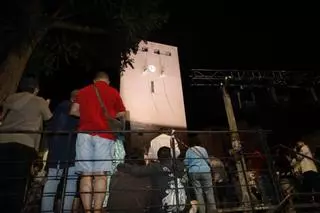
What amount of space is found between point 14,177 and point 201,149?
3429mm

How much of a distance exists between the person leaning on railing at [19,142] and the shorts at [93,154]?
51cm

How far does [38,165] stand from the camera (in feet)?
15.9

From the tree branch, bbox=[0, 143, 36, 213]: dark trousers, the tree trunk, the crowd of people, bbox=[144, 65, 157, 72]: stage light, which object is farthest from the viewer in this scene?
bbox=[144, 65, 157, 72]: stage light

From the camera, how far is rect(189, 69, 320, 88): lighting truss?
486 inches

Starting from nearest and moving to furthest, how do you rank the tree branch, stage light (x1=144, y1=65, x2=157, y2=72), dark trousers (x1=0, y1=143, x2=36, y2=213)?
dark trousers (x1=0, y1=143, x2=36, y2=213), the tree branch, stage light (x1=144, y1=65, x2=157, y2=72)

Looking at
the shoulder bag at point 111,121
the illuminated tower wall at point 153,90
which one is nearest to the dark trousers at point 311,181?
the illuminated tower wall at point 153,90

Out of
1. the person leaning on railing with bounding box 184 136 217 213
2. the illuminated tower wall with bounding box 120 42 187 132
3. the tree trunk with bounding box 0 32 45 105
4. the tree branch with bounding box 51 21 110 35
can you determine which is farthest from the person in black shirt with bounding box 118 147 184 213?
the illuminated tower wall with bounding box 120 42 187 132

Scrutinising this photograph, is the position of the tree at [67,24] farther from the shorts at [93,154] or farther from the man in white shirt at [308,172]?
the man in white shirt at [308,172]

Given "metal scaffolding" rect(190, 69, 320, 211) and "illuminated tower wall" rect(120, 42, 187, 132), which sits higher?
"metal scaffolding" rect(190, 69, 320, 211)

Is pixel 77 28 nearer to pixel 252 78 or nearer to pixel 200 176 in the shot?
pixel 200 176

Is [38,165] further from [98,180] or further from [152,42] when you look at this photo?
[152,42]

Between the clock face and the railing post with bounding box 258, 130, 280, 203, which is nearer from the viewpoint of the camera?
the railing post with bounding box 258, 130, 280, 203

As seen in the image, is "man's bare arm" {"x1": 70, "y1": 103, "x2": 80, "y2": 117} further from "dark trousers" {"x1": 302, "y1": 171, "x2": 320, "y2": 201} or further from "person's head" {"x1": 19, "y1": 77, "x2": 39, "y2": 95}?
"dark trousers" {"x1": 302, "y1": 171, "x2": 320, "y2": 201}

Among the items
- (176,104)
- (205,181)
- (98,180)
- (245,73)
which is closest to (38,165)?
(98,180)
